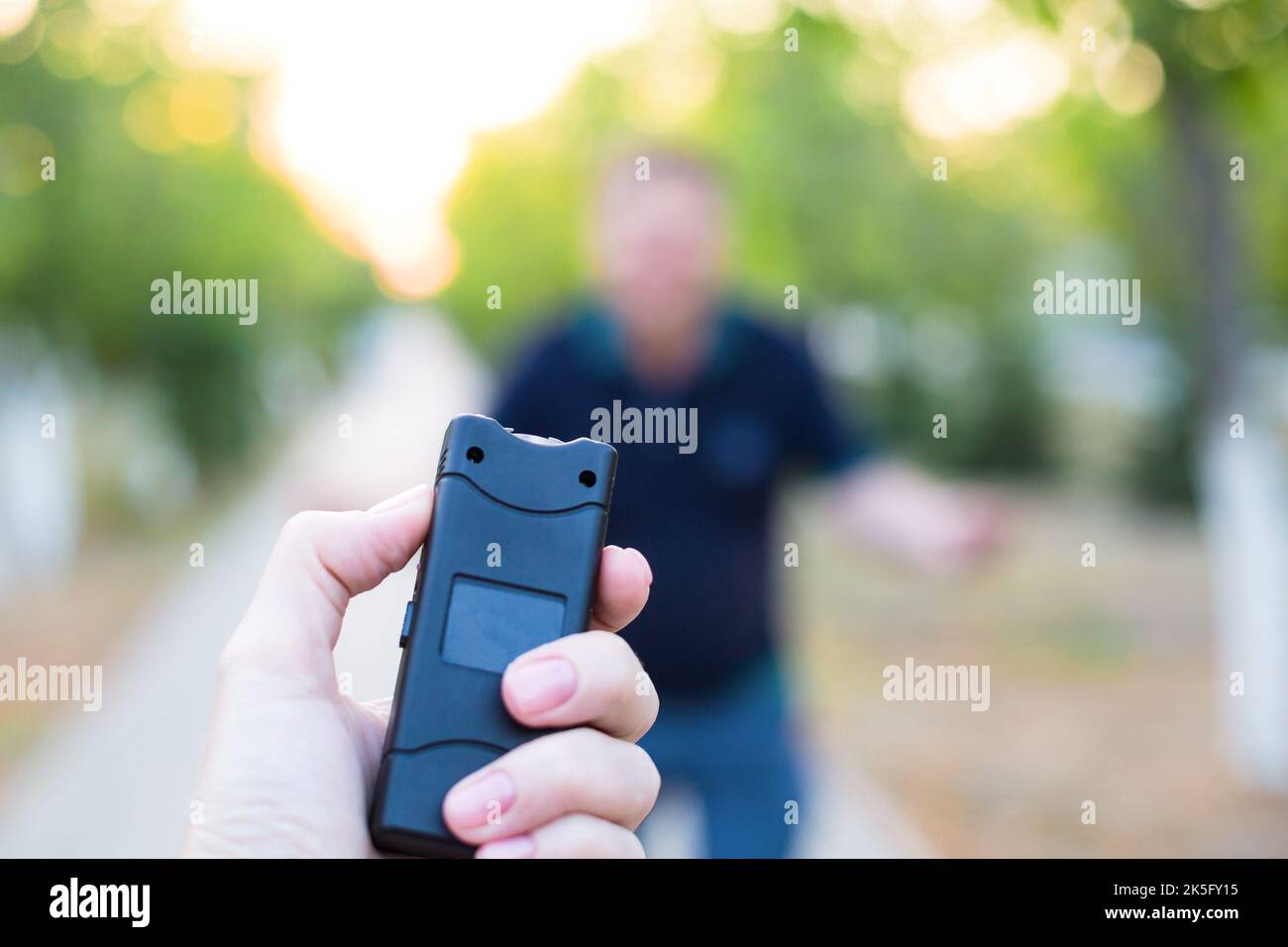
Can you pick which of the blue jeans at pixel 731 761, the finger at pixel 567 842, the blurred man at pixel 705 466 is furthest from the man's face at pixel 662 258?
the finger at pixel 567 842

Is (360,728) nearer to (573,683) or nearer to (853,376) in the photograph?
(573,683)

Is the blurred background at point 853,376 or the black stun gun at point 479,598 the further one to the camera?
the blurred background at point 853,376

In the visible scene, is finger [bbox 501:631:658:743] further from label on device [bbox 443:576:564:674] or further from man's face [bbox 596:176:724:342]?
man's face [bbox 596:176:724:342]

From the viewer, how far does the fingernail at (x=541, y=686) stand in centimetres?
122

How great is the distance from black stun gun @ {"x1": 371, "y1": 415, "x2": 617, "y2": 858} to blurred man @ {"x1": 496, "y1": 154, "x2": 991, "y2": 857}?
4.15ft

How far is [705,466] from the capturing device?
291cm

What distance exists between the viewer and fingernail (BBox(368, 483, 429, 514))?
53.9 inches

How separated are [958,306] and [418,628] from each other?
42.3 feet

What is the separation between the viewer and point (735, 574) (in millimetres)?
2895

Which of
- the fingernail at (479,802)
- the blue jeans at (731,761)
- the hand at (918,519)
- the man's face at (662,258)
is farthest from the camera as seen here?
the man's face at (662,258)

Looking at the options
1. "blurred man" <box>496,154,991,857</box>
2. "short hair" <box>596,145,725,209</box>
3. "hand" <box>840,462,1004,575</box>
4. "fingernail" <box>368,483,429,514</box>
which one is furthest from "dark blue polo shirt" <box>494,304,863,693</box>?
"fingernail" <box>368,483,429,514</box>

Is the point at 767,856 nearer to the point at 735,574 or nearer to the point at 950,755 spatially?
the point at 735,574

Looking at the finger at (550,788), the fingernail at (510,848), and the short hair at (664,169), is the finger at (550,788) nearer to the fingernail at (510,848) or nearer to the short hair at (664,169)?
the fingernail at (510,848)

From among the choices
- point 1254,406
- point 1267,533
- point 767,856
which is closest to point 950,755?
point 1267,533
